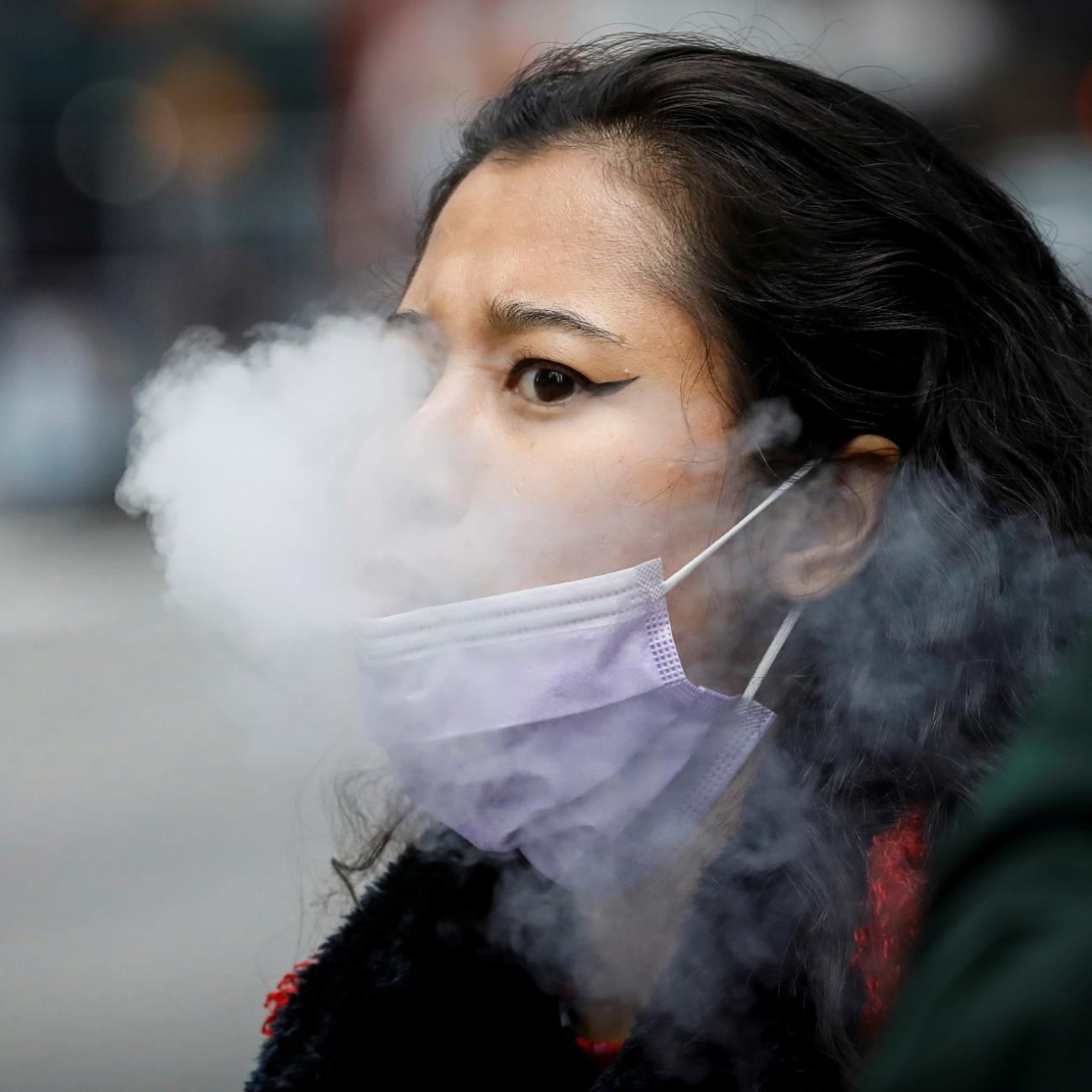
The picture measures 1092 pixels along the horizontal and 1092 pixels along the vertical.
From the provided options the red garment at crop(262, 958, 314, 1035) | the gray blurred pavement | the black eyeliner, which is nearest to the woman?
the black eyeliner

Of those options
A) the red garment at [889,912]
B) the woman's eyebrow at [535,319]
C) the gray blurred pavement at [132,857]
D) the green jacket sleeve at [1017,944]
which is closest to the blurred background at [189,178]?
the gray blurred pavement at [132,857]

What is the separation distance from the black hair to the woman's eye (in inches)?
8.5

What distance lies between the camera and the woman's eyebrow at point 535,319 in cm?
196

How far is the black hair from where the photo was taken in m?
1.88

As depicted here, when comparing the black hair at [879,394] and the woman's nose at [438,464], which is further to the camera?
the woman's nose at [438,464]

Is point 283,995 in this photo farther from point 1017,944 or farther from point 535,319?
point 1017,944

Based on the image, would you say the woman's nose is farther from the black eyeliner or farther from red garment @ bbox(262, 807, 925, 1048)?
red garment @ bbox(262, 807, 925, 1048)

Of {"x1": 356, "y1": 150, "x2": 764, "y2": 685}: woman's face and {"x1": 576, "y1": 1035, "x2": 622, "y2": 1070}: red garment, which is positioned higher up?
{"x1": 356, "y1": 150, "x2": 764, "y2": 685}: woman's face

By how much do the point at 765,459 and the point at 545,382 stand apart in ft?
1.24

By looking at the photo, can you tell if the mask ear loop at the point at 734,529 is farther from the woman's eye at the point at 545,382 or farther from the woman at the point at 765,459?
the woman's eye at the point at 545,382

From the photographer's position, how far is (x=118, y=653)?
24.3 ft

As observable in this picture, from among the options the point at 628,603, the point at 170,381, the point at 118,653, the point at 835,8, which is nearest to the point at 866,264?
the point at 628,603

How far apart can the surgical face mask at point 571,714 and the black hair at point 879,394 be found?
140 mm

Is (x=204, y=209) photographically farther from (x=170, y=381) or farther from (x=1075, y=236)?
(x=170, y=381)
